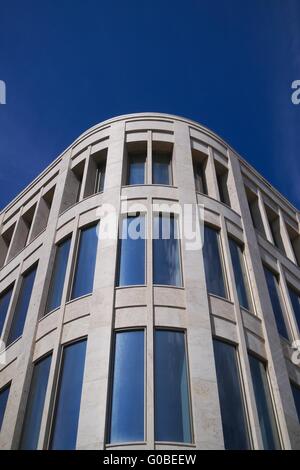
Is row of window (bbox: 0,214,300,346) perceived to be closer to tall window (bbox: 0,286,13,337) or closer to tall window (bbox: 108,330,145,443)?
tall window (bbox: 0,286,13,337)

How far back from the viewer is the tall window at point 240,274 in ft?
53.7

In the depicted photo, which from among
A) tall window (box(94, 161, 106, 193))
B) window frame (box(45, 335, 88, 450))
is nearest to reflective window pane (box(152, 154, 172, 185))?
tall window (box(94, 161, 106, 193))

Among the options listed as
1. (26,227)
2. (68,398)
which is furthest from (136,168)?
(68,398)

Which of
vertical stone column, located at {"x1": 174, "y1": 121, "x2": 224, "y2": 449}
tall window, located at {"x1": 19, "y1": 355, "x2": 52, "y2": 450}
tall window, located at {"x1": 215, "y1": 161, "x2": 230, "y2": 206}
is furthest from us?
tall window, located at {"x1": 215, "y1": 161, "x2": 230, "y2": 206}

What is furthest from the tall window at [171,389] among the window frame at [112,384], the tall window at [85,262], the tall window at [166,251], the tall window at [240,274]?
the tall window at [240,274]

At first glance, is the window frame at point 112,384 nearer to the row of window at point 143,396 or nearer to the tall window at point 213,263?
the row of window at point 143,396

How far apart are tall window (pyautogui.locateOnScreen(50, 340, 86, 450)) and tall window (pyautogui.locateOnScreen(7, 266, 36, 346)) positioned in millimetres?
3930

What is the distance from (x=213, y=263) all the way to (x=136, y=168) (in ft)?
19.1

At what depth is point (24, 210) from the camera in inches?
945

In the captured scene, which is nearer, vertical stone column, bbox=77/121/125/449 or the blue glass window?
vertical stone column, bbox=77/121/125/449

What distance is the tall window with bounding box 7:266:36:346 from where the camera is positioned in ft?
56.7

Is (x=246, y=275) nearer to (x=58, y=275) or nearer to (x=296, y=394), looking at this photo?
(x=296, y=394)

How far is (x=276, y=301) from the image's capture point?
18781mm
